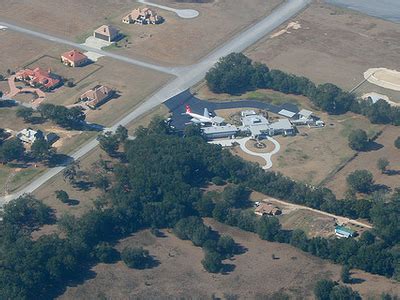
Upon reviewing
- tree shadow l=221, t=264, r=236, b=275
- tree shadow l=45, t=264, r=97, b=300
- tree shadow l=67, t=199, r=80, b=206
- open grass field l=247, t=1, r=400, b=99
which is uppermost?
open grass field l=247, t=1, r=400, b=99

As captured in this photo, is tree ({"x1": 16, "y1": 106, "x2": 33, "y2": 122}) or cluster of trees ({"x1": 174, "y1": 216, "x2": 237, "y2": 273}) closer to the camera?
cluster of trees ({"x1": 174, "y1": 216, "x2": 237, "y2": 273})

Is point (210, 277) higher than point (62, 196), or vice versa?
point (62, 196)

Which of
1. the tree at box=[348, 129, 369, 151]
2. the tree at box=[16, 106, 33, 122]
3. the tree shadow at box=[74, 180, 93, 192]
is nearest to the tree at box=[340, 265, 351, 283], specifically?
the tree at box=[348, 129, 369, 151]

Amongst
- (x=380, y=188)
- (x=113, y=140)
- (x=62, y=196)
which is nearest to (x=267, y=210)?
(x=380, y=188)

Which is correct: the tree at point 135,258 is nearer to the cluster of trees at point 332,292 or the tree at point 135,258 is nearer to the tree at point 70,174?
the tree at point 70,174

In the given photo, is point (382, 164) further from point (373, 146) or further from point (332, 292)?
point (332, 292)

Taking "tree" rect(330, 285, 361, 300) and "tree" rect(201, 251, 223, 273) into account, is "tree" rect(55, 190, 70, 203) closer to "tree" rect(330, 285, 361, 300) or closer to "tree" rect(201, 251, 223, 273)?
"tree" rect(201, 251, 223, 273)
